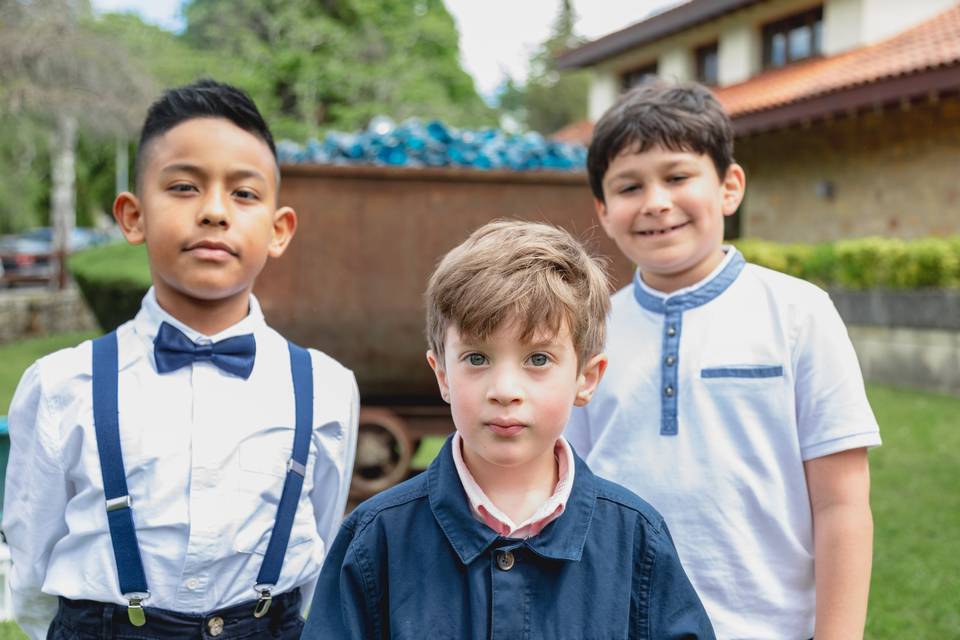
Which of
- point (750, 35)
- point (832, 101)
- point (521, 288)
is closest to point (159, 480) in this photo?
point (521, 288)

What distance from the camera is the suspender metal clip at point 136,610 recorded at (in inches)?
61.7

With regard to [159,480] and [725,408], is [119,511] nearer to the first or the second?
[159,480]

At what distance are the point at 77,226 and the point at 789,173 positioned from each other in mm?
38652

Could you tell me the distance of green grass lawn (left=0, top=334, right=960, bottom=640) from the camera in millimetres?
3516

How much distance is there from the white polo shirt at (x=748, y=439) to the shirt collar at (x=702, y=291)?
1.6 inches

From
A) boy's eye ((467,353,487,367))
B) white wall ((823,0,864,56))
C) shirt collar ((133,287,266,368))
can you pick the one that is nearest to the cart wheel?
shirt collar ((133,287,266,368))

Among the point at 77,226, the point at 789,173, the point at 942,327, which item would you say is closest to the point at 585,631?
the point at 942,327

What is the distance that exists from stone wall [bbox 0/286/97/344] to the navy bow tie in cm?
1277

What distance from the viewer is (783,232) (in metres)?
12.8

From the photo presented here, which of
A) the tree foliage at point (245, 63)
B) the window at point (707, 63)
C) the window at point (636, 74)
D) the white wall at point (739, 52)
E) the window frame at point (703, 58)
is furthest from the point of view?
the window at point (636, 74)

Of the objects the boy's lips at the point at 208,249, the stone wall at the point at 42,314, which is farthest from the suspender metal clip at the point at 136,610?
the stone wall at the point at 42,314

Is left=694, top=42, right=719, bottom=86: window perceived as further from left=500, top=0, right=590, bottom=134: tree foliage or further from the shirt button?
left=500, top=0, right=590, bottom=134: tree foliage

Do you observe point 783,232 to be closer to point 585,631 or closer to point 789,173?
point 789,173

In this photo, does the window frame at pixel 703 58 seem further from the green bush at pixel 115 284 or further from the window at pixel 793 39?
the green bush at pixel 115 284
